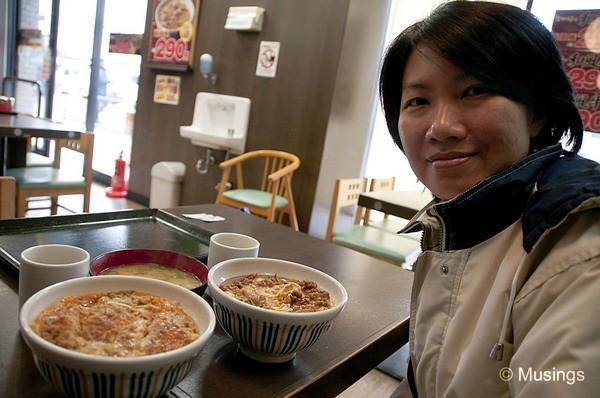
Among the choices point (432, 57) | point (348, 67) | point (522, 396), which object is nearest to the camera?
point (522, 396)

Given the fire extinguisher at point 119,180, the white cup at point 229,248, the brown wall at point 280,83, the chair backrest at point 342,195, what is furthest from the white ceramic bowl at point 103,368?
the fire extinguisher at point 119,180

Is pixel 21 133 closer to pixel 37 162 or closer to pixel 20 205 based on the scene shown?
pixel 20 205

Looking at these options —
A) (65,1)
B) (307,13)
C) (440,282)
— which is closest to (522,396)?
(440,282)

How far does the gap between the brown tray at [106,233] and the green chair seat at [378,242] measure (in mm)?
1397

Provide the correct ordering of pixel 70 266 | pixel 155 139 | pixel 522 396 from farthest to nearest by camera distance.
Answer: pixel 155 139 < pixel 70 266 < pixel 522 396

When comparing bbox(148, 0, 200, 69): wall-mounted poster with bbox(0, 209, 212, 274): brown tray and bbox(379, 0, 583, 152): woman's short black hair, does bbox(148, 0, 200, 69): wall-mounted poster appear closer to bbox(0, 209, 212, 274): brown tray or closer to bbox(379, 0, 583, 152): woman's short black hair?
bbox(0, 209, 212, 274): brown tray

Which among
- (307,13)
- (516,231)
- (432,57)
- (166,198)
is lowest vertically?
(166,198)

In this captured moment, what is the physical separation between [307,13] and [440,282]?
10.4ft

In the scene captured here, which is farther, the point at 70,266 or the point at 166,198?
the point at 166,198

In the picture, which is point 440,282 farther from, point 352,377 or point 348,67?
point 348,67

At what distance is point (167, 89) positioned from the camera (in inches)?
177

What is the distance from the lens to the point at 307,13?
349cm

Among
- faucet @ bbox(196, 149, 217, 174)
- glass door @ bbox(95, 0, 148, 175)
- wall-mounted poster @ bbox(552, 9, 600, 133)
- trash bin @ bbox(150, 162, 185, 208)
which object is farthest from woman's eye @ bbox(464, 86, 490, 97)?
glass door @ bbox(95, 0, 148, 175)

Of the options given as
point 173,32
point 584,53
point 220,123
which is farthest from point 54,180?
point 584,53
